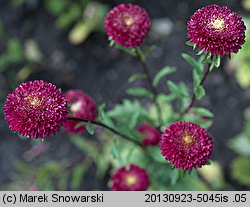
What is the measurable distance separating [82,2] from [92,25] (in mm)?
233

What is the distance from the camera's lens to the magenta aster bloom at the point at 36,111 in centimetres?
123

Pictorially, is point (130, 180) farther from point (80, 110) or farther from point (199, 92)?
point (199, 92)

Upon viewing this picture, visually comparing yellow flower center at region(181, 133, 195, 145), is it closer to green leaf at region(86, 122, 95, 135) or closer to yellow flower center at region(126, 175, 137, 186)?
green leaf at region(86, 122, 95, 135)

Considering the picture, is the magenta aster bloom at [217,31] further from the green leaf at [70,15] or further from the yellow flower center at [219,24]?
the green leaf at [70,15]

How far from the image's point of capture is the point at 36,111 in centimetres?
124

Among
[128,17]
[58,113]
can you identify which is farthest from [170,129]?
[128,17]

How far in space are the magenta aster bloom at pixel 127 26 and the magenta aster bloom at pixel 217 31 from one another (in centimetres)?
36

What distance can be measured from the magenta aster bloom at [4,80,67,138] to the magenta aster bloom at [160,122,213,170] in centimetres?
36

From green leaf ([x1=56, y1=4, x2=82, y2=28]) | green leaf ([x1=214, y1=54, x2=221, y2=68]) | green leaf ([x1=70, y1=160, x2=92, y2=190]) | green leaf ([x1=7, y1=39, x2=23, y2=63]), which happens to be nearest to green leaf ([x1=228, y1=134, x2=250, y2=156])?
green leaf ([x1=70, y1=160, x2=92, y2=190])

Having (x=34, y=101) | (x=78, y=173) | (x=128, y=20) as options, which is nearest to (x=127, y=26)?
(x=128, y=20)

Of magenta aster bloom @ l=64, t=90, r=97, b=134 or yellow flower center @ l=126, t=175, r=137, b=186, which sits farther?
yellow flower center @ l=126, t=175, r=137, b=186

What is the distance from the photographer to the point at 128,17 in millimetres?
1601

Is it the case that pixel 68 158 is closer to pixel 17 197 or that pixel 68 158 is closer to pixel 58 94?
pixel 17 197

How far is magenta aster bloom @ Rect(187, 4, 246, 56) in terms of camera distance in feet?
3.99
